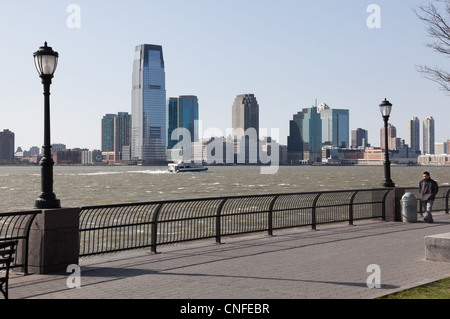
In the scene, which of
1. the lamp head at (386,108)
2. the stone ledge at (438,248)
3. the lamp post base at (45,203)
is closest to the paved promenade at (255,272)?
the stone ledge at (438,248)

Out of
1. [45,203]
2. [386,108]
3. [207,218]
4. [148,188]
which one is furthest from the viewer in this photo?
[148,188]

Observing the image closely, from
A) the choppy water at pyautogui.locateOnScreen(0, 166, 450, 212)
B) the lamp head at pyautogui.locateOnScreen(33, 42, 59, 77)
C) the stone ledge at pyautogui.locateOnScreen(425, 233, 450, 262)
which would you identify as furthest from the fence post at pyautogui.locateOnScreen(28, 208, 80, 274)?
the choppy water at pyautogui.locateOnScreen(0, 166, 450, 212)

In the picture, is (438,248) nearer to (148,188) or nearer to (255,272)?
(255,272)

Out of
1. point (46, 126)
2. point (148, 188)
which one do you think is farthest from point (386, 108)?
point (148, 188)

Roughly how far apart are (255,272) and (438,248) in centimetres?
397

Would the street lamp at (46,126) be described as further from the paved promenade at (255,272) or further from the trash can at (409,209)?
the trash can at (409,209)

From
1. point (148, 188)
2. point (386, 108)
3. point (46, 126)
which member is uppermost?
point (386, 108)

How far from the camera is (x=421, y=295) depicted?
8148 mm

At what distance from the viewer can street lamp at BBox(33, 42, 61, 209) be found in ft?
35.1

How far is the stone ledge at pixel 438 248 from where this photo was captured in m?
11.2

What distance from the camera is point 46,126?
36.7ft

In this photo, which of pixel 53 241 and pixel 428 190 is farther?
pixel 428 190
